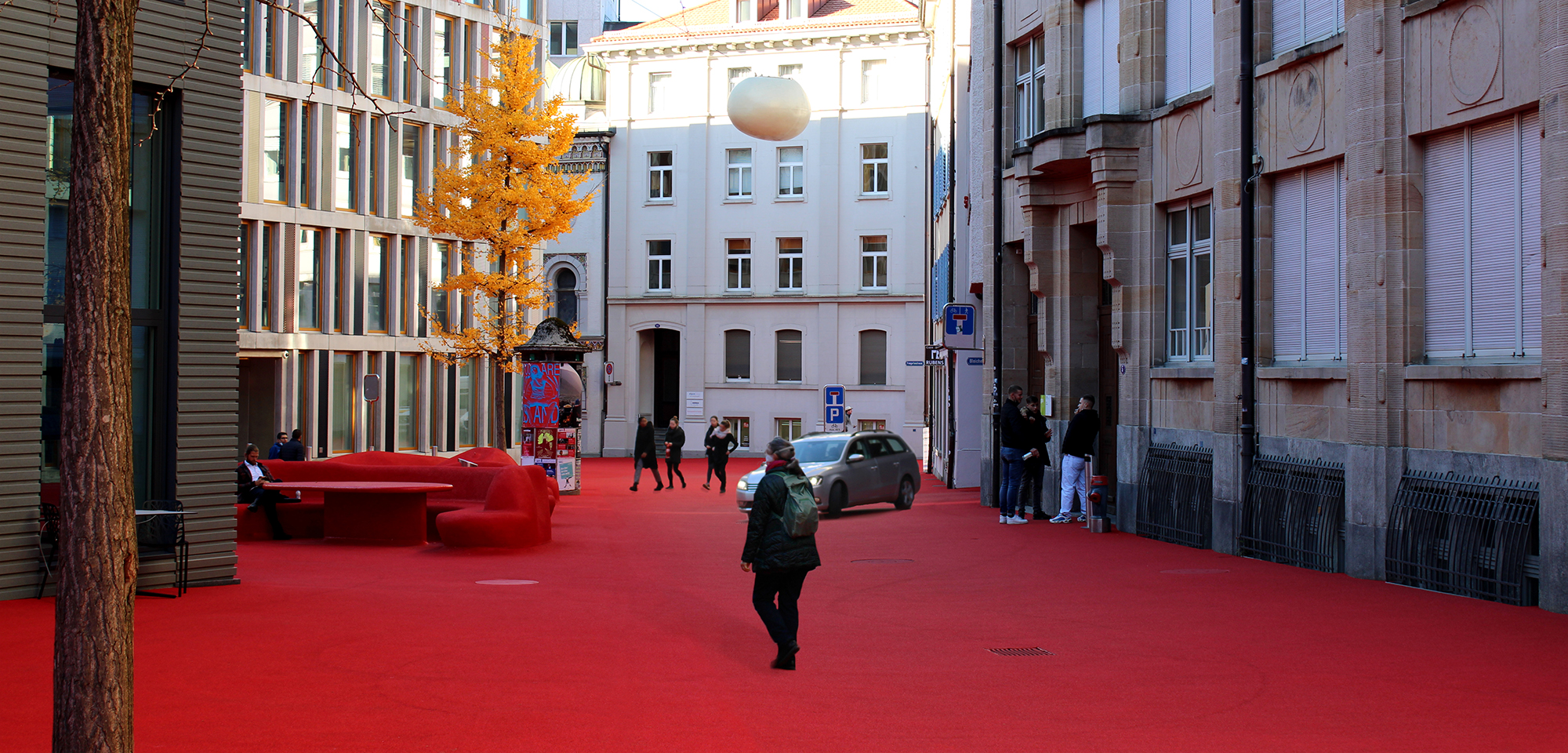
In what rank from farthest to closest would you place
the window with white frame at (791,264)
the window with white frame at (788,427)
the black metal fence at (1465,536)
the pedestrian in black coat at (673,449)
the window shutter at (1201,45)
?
the window with white frame at (791,264)
the window with white frame at (788,427)
the pedestrian in black coat at (673,449)
the window shutter at (1201,45)
the black metal fence at (1465,536)

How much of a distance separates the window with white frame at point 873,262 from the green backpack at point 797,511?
39.9 meters

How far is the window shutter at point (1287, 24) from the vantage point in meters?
15.1

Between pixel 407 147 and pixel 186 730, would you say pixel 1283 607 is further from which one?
pixel 407 147

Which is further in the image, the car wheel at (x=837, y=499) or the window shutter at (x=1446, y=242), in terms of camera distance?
the car wheel at (x=837, y=499)

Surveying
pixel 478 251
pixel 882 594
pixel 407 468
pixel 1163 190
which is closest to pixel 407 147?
pixel 478 251

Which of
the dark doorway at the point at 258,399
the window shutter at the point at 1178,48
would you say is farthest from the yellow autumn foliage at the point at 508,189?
the window shutter at the point at 1178,48

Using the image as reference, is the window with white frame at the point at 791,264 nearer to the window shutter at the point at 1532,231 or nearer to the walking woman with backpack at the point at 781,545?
the window shutter at the point at 1532,231

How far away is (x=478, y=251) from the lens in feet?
127

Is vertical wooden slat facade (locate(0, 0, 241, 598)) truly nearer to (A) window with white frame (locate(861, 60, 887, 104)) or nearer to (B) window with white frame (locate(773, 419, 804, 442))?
(B) window with white frame (locate(773, 419, 804, 442))

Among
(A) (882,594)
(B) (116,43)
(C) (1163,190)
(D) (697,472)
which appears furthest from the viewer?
(D) (697,472)

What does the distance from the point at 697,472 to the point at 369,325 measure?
36.6 feet

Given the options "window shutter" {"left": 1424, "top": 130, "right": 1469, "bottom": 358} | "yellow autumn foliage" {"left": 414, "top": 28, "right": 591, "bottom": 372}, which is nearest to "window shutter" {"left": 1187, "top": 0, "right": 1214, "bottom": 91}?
"window shutter" {"left": 1424, "top": 130, "right": 1469, "bottom": 358}

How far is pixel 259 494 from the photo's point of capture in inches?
733

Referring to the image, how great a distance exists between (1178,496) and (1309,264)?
376 cm
